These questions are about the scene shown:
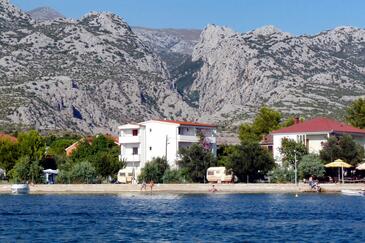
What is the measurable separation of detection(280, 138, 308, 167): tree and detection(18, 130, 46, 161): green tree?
35.0 m

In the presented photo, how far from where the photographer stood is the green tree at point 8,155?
396 feet

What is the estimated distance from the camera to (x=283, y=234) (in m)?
47.6

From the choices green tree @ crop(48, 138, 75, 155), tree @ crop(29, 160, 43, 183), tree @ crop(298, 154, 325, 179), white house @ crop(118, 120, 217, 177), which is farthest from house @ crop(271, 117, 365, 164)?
green tree @ crop(48, 138, 75, 155)

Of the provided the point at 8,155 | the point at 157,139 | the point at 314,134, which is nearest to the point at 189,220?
the point at 314,134

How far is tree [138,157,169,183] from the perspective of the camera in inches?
4269

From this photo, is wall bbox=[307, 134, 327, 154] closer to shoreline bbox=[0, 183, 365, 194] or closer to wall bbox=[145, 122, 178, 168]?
wall bbox=[145, 122, 178, 168]

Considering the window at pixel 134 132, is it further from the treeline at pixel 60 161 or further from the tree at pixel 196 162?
the tree at pixel 196 162

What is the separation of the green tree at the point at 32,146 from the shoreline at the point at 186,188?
484 inches

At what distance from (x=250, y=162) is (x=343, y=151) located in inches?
481

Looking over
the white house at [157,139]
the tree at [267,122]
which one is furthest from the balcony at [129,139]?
the tree at [267,122]

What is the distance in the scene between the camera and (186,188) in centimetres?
9894

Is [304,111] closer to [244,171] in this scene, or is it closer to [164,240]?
[244,171]

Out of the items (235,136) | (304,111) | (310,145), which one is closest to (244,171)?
(310,145)

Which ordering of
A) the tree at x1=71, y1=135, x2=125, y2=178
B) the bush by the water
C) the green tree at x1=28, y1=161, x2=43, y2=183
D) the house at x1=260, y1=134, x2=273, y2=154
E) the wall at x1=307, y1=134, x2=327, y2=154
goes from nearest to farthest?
1. the bush by the water
2. the green tree at x1=28, y1=161, x2=43, y2=183
3. the tree at x1=71, y1=135, x2=125, y2=178
4. the wall at x1=307, y1=134, x2=327, y2=154
5. the house at x1=260, y1=134, x2=273, y2=154
